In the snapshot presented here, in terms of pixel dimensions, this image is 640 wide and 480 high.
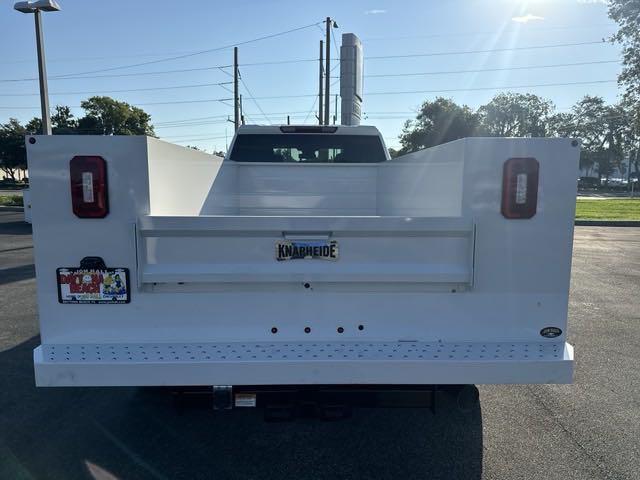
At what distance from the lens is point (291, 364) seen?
2324 millimetres

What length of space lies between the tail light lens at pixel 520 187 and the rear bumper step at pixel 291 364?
2.35 ft

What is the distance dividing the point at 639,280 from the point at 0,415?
941cm

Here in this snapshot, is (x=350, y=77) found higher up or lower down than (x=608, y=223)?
higher up

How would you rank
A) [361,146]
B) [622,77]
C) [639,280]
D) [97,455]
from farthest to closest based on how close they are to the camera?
[622,77] → [639,280] → [361,146] → [97,455]

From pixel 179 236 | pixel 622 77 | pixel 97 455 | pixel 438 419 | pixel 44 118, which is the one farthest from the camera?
pixel 622 77

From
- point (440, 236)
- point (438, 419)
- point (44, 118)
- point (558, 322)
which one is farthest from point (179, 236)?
point (44, 118)

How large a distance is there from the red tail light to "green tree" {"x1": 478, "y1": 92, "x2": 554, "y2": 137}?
225ft

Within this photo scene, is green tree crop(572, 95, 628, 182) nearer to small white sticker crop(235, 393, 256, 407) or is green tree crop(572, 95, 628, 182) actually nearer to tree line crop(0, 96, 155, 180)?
tree line crop(0, 96, 155, 180)

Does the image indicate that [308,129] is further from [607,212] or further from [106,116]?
[106,116]

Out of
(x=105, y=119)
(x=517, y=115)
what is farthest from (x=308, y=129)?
(x=517, y=115)

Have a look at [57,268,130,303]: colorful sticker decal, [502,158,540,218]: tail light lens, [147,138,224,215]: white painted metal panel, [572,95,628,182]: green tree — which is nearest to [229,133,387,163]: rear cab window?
[147,138,224,215]: white painted metal panel

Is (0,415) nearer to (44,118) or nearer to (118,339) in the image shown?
(118,339)

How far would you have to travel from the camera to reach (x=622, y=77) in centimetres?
2644

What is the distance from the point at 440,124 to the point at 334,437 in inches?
2096
